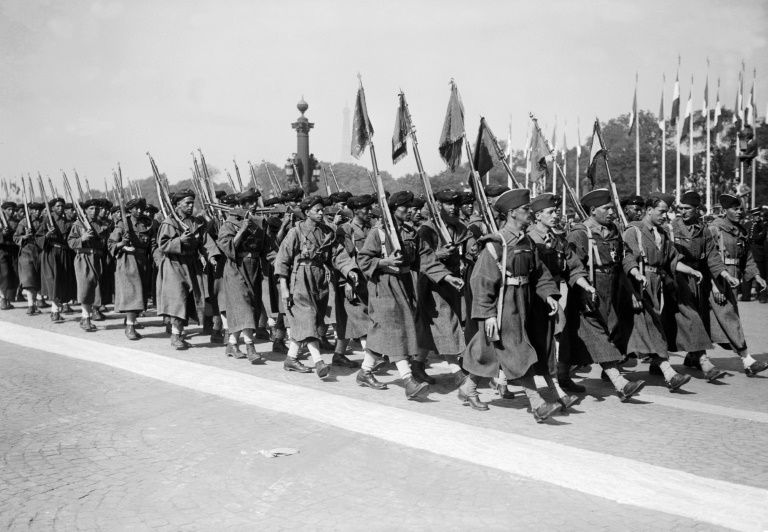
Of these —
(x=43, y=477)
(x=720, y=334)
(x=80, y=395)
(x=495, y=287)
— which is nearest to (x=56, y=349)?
(x=80, y=395)

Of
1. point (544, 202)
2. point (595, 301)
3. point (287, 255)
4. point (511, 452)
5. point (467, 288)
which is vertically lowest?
point (511, 452)

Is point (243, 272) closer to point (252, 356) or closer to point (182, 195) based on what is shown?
point (252, 356)

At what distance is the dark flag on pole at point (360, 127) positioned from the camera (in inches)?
353

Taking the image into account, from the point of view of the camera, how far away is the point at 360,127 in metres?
9.08

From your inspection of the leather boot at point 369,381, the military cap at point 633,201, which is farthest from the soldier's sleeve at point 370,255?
the military cap at point 633,201

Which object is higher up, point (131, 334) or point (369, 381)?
point (131, 334)

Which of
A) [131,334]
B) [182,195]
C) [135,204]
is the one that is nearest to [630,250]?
[182,195]

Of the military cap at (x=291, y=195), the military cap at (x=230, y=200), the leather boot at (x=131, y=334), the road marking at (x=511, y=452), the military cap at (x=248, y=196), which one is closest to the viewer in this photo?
the road marking at (x=511, y=452)

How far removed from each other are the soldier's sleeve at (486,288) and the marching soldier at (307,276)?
2.03 m

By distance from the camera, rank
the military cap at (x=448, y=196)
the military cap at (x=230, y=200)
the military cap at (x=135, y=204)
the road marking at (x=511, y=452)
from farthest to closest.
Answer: the military cap at (x=135, y=204), the military cap at (x=230, y=200), the military cap at (x=448, y=196), the road marking at (x=511, y=452)

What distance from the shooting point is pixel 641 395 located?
784cm

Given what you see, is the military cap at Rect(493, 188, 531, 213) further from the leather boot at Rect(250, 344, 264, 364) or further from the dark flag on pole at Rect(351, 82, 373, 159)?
the leather boot at Rect(250, 344, 264, 364)

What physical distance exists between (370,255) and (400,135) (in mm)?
1743

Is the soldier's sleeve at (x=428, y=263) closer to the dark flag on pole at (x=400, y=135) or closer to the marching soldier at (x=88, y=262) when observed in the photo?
the dark flag on pole at (x=400, y=135)
